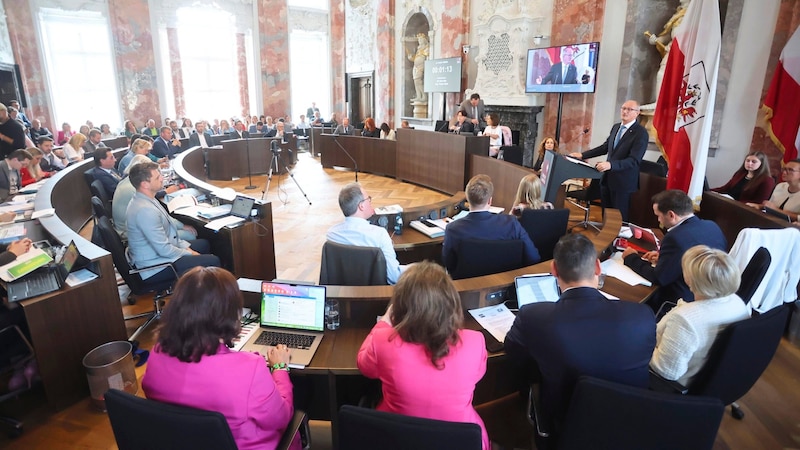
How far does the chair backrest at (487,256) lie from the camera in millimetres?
2717

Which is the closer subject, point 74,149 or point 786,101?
point 786,101

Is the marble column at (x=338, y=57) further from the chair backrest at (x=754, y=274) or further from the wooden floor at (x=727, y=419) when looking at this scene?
the chair backrest at (x=754, y=274)

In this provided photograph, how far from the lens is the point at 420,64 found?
37.7ft

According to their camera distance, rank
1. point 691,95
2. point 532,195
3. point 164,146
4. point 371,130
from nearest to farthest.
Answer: point 532,195
point 691,95
point 164,146
point 371,130

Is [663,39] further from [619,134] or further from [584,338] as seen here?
[584,338]

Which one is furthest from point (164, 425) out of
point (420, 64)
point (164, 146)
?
point (420, 64)

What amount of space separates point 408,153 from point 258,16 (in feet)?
27.3

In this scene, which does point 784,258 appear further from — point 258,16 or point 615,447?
point 258,16

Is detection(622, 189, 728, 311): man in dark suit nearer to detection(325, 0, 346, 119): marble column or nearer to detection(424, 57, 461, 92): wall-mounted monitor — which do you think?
detection(424, 57, 461, 92): wall-mounted monitor

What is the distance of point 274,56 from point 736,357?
14778mm

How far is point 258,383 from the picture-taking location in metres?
1.45

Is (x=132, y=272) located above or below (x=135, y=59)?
below

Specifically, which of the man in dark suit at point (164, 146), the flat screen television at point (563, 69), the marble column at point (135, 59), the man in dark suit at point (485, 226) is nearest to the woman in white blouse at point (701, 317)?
the man in dark suit at point (485, 226)

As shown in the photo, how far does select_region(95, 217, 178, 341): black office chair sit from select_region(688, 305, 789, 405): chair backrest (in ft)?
10.7
